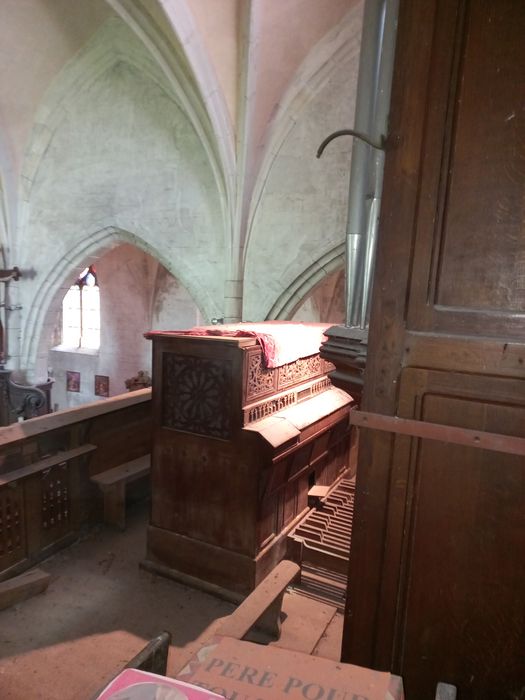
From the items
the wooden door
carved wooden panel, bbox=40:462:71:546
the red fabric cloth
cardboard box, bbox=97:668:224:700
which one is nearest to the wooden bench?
carved wooden panel, bbox=40:462:71:546

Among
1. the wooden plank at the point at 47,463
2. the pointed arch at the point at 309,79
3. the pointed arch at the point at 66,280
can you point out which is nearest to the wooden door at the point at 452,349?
the wooden plank at the point at 47,463

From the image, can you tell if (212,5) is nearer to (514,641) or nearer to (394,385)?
(394,385)

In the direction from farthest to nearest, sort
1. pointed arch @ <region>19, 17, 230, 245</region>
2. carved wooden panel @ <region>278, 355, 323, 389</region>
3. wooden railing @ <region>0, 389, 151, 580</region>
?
pointed arch @ <region>19, 17, 230, 245</region>, carved wooden panel @ <region>278, 355, 323, 389</region>, wooden railing @ <region>0, 389, 151, 580</region>

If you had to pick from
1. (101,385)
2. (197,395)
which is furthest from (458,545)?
(101,385)

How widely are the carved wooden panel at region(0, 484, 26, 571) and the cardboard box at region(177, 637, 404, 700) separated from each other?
9.23ft

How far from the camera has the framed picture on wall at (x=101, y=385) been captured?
534 inches

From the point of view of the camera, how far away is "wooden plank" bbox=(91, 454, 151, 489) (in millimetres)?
4099

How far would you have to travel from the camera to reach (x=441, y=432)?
1415 millimetres

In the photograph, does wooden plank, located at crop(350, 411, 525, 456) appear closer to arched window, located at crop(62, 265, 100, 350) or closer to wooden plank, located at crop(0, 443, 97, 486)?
wooden plank, located at crop(0, 443, 97, 486)

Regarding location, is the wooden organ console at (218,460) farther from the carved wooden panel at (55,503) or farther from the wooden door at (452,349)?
the wooden door at (452,349)

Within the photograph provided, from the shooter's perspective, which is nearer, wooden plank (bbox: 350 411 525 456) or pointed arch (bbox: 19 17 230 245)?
wooden plank (bbox: 350 411 525 456)

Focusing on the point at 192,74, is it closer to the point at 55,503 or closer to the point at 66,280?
the point at 66,280

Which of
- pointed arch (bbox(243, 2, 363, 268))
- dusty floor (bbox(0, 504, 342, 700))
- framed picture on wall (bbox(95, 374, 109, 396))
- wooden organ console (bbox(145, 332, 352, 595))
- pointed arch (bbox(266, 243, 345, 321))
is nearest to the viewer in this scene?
dusty floor (bbox(0, 504, 342, 700))

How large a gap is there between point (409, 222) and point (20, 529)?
3493 mm
